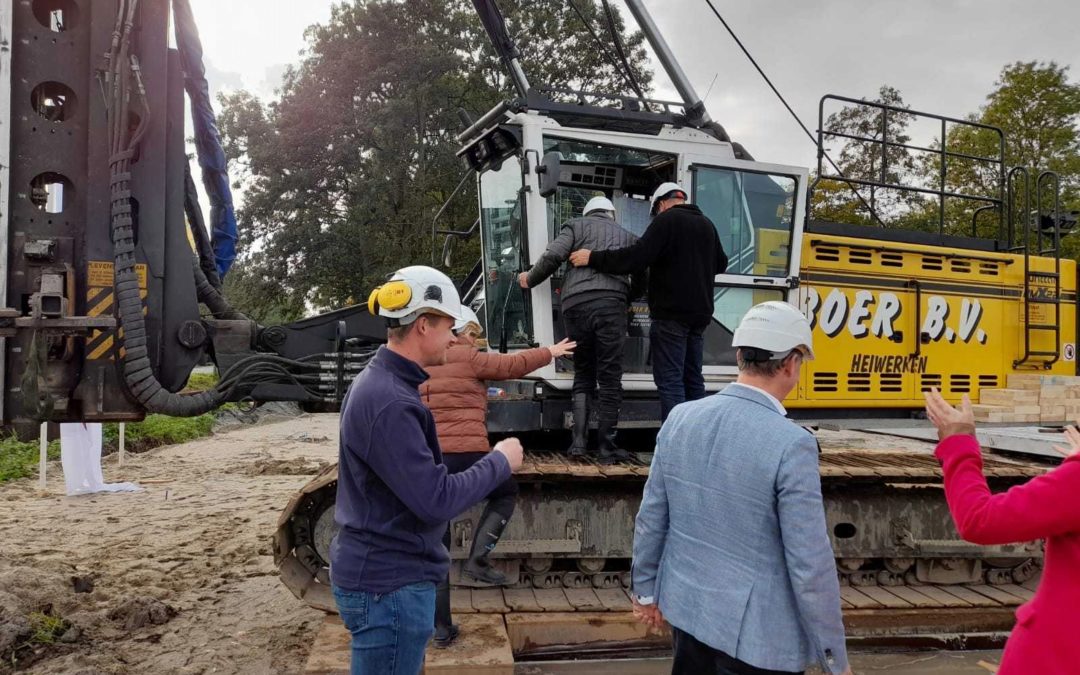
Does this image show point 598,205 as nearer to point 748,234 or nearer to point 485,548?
point 748,234

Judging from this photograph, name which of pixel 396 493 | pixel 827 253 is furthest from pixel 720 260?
pixel 396 493

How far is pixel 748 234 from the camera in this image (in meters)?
5.91

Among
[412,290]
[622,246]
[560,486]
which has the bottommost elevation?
[560,486]

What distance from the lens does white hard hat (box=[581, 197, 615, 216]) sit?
535 centimetres

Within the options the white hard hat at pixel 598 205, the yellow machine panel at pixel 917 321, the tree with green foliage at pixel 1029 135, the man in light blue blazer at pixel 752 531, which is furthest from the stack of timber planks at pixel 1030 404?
the tree with green foliage at pixel 1029 135

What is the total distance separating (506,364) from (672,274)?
122 centimetres

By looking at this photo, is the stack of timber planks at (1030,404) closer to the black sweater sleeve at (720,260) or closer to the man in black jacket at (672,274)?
the black sweater sleeve at (720,260)

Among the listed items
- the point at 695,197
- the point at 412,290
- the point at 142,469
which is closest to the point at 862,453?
the point at 695,197

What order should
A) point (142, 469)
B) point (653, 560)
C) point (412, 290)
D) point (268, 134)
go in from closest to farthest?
point (412, 290), point (653, 560), point (142, 469), point (268, 134)

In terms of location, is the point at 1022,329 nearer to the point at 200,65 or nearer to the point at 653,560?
the point at 653,560

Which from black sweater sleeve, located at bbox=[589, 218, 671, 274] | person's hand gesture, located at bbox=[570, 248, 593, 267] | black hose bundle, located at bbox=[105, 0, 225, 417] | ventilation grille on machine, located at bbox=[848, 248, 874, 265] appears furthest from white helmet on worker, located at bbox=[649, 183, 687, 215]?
black hose bundle, located at bbox=[105, 0, 225, 417]

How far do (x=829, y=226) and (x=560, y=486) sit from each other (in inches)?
116

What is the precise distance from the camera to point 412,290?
252cm

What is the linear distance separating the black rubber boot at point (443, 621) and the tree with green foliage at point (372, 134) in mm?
22888
